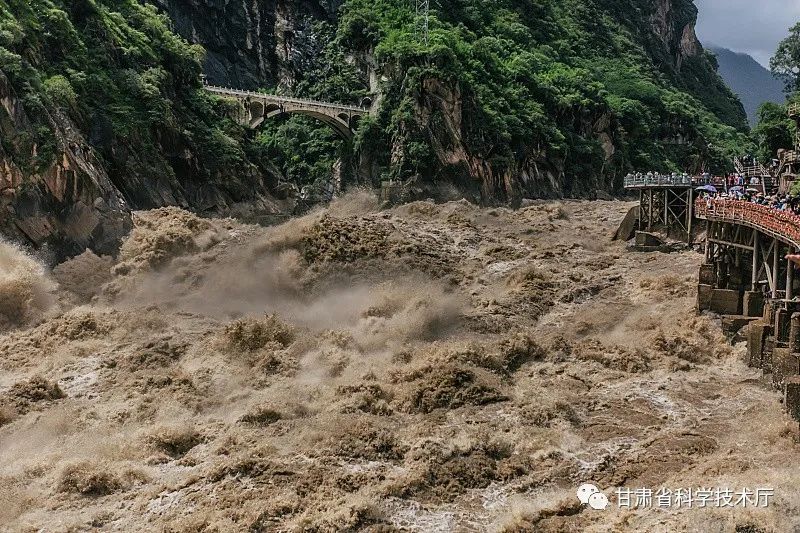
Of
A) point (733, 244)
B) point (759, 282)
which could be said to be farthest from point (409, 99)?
point (759, 282)

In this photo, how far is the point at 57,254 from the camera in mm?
38281

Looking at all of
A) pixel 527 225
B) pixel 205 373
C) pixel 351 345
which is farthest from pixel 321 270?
pixel 527 225

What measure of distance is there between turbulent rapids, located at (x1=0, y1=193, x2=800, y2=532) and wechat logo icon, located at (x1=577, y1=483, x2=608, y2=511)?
317 mm

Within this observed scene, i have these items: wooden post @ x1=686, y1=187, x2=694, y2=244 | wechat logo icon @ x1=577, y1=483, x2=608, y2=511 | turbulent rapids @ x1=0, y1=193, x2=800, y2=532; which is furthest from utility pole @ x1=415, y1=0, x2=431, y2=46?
wechat logo icon @ x1=577, y1=483, x2=608, y2=511

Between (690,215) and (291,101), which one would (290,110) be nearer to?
(291,101)

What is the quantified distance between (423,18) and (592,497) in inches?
3016

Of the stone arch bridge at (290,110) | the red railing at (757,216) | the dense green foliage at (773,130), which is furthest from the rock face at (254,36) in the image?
the red railing at (757,216)

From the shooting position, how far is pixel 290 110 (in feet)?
248

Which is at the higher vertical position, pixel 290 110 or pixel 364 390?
pixel 290 110

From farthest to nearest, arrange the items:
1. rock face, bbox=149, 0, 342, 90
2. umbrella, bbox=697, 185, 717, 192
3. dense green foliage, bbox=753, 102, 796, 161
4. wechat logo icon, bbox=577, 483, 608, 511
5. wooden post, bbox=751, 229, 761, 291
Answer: rock face, bbox=149, 0, 342, 90
dense green foliage, bbox=753, 102, 796, 161
umbrella, bbox=697, 185, 717, 192
wooden post, bbox=751, 229, 761, 291
wechat logo icon, bbox=577, 483, 608, 511

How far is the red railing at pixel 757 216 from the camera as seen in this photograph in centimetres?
2331

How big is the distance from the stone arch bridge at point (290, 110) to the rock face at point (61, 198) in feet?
90.0

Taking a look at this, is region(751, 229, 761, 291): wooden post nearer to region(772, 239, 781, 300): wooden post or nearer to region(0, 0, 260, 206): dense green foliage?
region(772, 239, 781, 300): wooden post

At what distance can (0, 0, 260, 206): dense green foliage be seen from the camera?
40.6 meters
